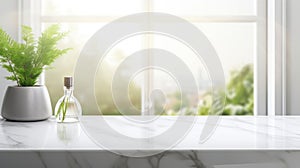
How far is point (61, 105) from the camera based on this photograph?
3.72ft

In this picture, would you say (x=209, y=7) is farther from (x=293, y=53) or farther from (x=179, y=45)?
(x=293, y=53)

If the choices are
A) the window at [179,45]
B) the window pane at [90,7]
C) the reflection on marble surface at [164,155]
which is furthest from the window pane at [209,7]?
the reflection on marble surface at [164,155]

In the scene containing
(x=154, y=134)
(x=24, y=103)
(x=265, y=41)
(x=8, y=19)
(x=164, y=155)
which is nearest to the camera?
(x=164, y=155)

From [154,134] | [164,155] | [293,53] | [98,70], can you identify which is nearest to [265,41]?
[293,53]

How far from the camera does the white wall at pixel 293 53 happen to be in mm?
1557

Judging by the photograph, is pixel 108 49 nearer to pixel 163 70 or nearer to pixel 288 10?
pixel 163 70

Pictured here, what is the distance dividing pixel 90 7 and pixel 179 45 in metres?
0.49

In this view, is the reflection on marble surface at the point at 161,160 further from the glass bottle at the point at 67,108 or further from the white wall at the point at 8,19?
the white wall at the point at 8,19

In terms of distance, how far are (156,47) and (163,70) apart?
0.13 m

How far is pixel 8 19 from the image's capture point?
1.53m

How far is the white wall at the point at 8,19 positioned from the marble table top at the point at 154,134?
429mm

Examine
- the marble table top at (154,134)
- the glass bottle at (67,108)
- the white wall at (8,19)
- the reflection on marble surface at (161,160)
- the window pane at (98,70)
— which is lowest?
the reflection on marble surface at (161,160)

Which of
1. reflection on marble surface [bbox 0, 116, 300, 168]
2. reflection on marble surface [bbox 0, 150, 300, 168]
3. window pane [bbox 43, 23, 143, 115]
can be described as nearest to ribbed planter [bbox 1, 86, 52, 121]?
reflection on marble surface [bbox 0, 116, 300, 168]

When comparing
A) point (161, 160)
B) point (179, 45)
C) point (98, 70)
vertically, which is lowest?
point (161, 160)
